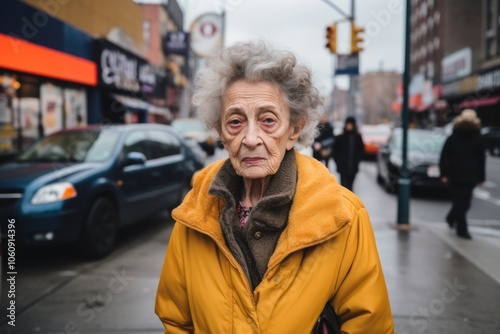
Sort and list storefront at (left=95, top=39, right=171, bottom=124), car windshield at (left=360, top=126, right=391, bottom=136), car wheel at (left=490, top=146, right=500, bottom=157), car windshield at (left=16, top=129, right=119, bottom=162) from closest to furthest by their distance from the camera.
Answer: car windshield at (left=16, top=129, right=119, bottom=162) < storefront at (left=95, top=39, right=171, bottom=124) < car windshield at (left=360, top=126, right=391, bottom=136) < car wheel at (left=490, top=146, right=500, bottom=157)

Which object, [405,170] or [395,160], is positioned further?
[395,160]

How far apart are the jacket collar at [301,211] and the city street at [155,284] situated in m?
2.17

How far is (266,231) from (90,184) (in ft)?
13.4

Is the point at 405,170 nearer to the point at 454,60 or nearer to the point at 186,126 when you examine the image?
the point at 186,126

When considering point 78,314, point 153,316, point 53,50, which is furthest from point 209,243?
point 53,50

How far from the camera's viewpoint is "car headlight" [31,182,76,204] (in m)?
4.84

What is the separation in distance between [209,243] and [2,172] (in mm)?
4633

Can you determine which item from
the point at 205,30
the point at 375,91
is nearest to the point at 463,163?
the point at 205,30

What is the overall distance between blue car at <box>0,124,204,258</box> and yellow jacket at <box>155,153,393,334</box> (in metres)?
3.63

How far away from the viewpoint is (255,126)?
178cm

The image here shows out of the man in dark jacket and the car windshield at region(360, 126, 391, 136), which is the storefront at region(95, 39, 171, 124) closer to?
the car windshield at region(360, 126, 391, 136)

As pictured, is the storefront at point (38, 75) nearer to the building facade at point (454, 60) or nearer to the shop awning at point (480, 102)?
the building facade at point (454, 60)

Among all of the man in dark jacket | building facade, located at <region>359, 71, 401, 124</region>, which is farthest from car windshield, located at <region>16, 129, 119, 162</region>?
building facade, located at <region>359, 71, 401, 124</region>

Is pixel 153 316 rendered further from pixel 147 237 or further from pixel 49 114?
pixel 49 114
